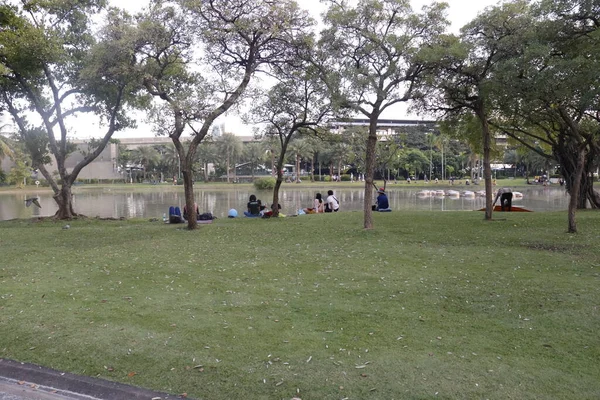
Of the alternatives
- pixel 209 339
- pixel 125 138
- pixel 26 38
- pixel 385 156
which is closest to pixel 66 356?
pixel 209 339

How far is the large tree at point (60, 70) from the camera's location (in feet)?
49.5

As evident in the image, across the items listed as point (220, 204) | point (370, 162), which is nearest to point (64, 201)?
point (370, 162)

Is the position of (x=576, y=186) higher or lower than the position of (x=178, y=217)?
higher

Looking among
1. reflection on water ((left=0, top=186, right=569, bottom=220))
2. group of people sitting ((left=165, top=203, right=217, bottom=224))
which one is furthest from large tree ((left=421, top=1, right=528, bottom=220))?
reflection on water ((left=0, top=186, right=569, bottom=220))

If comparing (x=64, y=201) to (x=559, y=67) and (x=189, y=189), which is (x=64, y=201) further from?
(x=559, y=67)

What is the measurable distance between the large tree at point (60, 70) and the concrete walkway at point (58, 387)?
1134cm

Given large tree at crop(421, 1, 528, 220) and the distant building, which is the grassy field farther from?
the distant building

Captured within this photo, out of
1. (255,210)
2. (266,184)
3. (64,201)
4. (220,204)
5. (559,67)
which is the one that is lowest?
(220,204)

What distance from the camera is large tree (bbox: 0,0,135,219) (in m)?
15.1

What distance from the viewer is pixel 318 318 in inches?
231

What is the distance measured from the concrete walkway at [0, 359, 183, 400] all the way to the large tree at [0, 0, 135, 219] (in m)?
11.3

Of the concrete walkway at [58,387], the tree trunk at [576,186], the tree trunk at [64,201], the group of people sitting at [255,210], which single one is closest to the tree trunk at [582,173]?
the group of people sitting at [255,210]

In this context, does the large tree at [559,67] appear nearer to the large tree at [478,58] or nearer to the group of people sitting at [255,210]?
the large tree at [478,58]

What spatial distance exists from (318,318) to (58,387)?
2.95 metres
